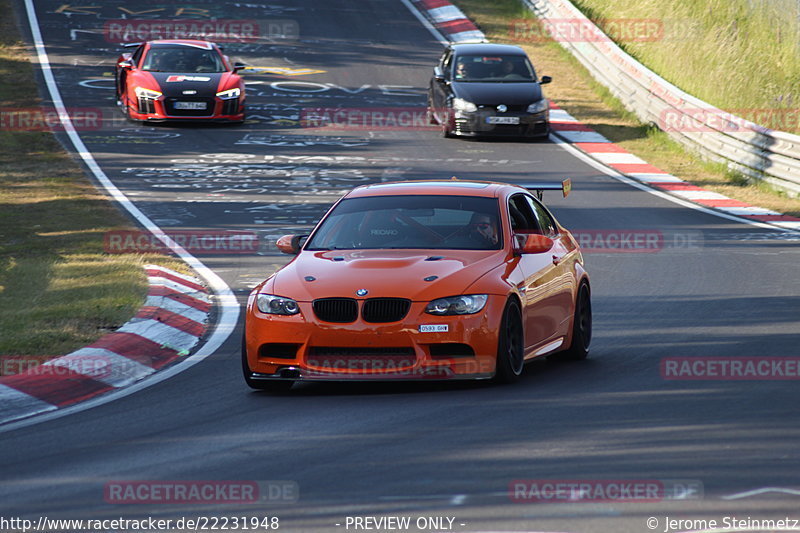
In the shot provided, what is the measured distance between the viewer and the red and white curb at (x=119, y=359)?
9.27 m

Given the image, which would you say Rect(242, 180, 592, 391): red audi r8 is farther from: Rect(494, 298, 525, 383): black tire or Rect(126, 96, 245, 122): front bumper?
Rect(126, 96, 245, 122): front bumper

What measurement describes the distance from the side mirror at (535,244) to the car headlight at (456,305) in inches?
36.2

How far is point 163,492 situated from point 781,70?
26590 millimetres

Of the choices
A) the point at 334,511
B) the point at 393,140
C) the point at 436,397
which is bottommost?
the point at 393,140

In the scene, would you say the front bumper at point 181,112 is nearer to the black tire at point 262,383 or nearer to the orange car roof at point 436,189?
the orange car roof at point 436,189

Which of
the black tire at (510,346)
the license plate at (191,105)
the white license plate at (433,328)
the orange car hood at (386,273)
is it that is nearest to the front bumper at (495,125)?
the license plate at (191,105)

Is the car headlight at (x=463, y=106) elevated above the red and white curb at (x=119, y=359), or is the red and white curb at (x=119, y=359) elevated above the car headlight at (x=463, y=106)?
the red and white curb at (x=119, y=359)

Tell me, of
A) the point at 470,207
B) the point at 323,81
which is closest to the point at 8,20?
the point at 323,81

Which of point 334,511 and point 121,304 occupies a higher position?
point 334,511

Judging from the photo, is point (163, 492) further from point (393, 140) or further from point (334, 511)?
point (393, 140)

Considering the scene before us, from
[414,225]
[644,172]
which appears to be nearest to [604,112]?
[644,172]

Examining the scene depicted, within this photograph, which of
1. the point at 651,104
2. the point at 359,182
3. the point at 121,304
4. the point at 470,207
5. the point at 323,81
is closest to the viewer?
the point at 470,207

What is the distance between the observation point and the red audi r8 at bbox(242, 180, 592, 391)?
915 cm

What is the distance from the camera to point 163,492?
670cm
